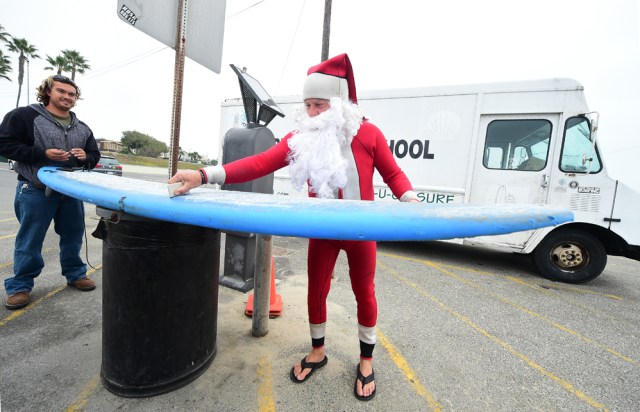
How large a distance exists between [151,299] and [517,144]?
496 cm

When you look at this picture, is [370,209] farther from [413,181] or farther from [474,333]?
[413,181]

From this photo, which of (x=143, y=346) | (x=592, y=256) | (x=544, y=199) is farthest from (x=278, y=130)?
(x=592, y=256)

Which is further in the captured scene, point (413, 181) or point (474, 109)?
point (413, 181)

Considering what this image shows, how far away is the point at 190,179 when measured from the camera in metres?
1.15

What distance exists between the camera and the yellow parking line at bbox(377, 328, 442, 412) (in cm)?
163

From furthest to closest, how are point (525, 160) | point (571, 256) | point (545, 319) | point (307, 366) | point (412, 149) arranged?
point (412, 149) → point (525, 160) → point (571, 256) → point (545, 319) → point (307, 366)

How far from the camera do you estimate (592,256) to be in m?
3.93

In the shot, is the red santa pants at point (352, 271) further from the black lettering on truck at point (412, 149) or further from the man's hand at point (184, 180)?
the black lettering on truck at point (412, 149)

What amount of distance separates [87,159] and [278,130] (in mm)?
3944

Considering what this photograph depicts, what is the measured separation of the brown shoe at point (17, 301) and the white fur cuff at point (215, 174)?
2302mm

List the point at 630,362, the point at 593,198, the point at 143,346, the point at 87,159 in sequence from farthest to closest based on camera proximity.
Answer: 1. the point at 593,198
2. the point at 87,159
3. the point at 630,362
4. the point at 143,346

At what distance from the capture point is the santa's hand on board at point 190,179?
43.4 inches

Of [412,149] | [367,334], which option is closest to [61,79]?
[367,334]

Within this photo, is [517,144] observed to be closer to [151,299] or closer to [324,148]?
[324,148]
